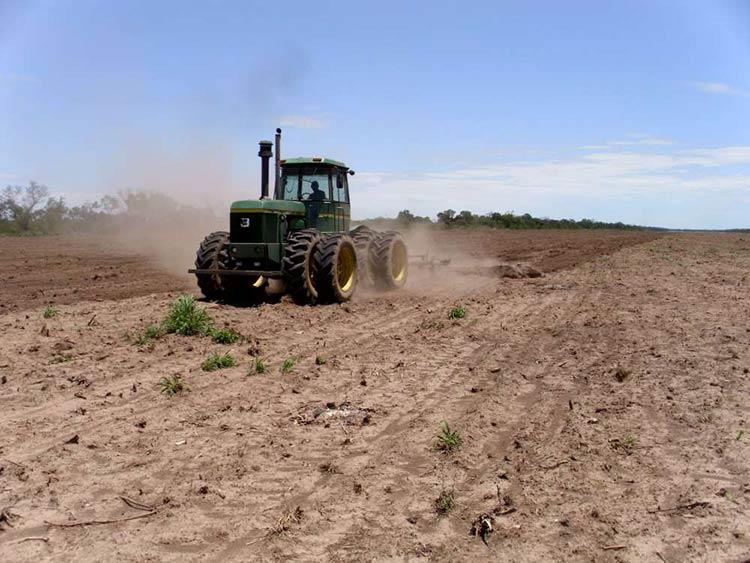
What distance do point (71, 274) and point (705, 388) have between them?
55.7 ft

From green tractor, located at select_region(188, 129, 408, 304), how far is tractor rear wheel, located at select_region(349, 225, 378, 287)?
0.07 ft

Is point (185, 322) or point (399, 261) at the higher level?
point (399, 261)

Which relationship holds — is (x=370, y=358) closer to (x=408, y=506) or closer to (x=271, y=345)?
(x=271, y=345)

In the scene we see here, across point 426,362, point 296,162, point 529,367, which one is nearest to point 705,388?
point 529,367

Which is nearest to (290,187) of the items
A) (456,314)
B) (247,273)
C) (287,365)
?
(247,273)

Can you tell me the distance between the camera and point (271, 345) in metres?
8.99

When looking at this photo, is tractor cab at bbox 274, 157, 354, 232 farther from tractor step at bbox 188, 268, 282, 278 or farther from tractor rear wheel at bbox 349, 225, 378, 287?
tractor step at bbox 188, 268, 282, 278

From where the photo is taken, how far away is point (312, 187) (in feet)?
45.2

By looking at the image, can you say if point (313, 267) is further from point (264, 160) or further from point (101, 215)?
point (101, 215)

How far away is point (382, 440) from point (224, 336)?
13.5 feet

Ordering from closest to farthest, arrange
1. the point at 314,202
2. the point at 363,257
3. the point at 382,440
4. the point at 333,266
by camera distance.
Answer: the point at 382,440 → the point at 333,266 → the point at 314,202 → the point at 363,257

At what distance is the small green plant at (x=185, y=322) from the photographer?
9289 millimetres

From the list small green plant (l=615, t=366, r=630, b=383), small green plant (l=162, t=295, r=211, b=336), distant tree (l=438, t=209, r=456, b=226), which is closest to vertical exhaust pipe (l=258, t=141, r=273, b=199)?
small green plant (l=162, t=295, r=211, b=336)

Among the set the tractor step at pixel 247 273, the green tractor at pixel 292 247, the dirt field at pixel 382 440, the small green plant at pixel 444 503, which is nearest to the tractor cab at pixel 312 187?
the green tractor at pixel 292 247
